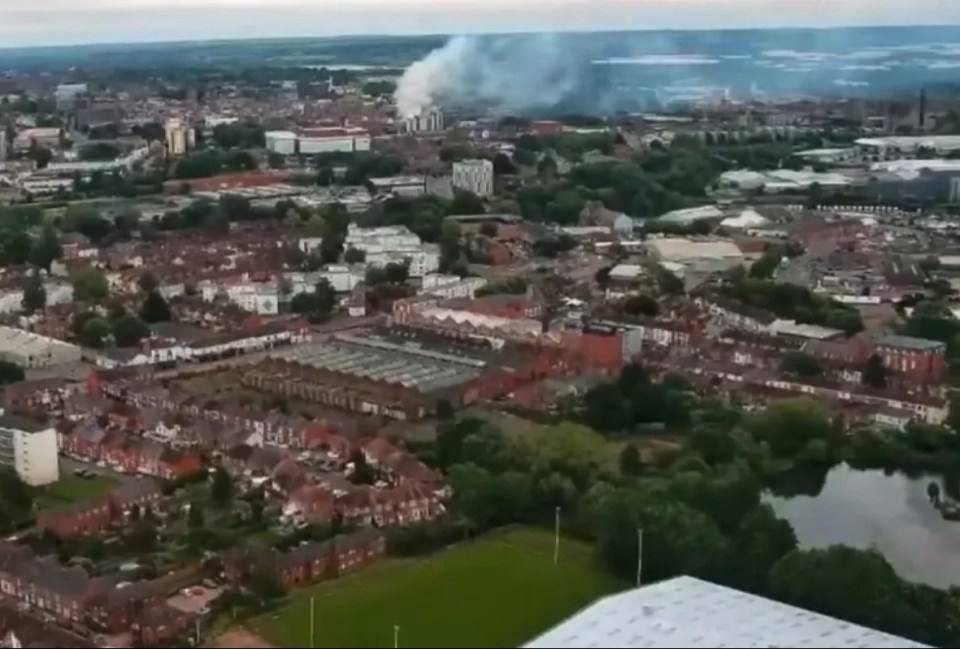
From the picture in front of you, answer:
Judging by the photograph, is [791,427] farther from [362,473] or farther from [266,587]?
[266,587]

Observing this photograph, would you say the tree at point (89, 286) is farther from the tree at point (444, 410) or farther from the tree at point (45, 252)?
the tree at point (444, 410)

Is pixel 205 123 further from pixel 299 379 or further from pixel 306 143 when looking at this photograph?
pixel 299 379

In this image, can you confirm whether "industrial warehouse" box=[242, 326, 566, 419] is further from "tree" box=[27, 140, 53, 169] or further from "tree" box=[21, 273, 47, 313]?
"tree" box=[27, 140, 53, 169]

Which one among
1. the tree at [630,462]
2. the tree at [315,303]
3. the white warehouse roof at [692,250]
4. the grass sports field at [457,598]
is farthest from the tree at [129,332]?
the white warehouse roof at [692,250]

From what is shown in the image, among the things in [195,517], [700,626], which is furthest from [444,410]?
[700,626]

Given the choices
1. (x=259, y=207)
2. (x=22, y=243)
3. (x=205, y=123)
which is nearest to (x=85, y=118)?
(x=205, y=123)

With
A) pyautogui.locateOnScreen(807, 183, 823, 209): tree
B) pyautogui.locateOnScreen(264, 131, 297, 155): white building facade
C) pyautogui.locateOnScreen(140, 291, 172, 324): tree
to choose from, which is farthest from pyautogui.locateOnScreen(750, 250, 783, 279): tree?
pyautogui.locateOnScreen(264, 131, 297, 155): white building facade
